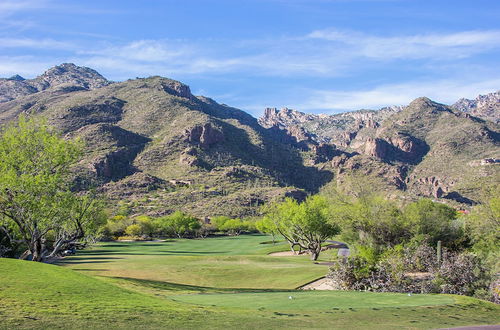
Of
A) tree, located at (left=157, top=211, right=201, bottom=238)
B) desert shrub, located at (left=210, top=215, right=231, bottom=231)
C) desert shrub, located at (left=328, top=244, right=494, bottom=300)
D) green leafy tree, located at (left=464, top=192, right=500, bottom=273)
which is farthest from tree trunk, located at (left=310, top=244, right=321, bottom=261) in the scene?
desert shrub, located at (left=210, top=215, right=231, bottom=231)

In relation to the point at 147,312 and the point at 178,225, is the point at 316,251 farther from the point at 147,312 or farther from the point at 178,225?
the point at 178,225

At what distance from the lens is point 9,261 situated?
17406 millimetres

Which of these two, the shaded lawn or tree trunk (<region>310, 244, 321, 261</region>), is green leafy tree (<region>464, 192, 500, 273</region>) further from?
the shaded lawn

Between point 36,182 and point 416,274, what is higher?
point 36,182

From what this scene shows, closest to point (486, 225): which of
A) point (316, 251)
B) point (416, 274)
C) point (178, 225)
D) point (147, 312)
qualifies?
A: point (416, 274)

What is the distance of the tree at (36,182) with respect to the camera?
992 inches

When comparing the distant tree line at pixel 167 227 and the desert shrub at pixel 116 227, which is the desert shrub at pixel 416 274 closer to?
the distant tree line at pixel 167 227

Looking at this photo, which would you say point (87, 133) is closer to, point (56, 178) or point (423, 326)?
point (56, 178)

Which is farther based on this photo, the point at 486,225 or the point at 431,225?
the point at 431,225

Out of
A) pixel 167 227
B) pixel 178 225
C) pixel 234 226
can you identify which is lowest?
pixel 234 226

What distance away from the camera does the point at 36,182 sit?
24938mm

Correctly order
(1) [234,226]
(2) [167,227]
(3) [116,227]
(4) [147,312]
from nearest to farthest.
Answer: (4) [147,312] → (3) [116,227] → (2) [167,227] → (1) [234,226]

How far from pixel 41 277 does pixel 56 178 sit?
39.1 feet

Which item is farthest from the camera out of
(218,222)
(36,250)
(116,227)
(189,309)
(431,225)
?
(218,222)
